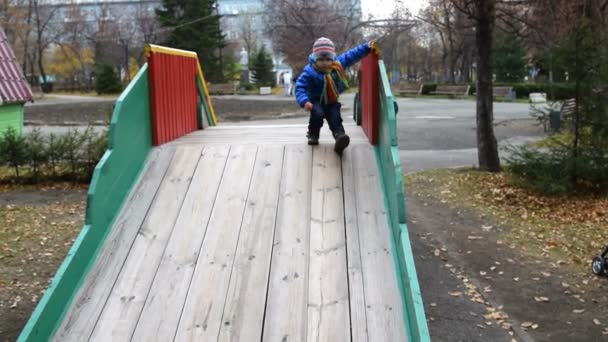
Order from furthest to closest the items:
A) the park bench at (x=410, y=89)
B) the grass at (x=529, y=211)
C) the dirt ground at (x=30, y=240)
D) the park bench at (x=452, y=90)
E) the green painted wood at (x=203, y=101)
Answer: the park bench at (x=410, y=89) → the park bench at (x=452, y=90) → the green painted wood at (x=203, y=101) → the grass at (x=529, y=211) → the dirt ground at (x=30, y=240)

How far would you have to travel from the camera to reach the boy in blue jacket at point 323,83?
5.80 meters

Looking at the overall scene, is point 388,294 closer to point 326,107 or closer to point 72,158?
point 326,107

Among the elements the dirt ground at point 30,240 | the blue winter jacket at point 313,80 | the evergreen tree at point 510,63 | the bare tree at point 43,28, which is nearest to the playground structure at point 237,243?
the blue winter jacket at point 313,80

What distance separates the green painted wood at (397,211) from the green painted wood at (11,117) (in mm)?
11005

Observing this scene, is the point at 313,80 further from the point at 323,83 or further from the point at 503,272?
the point at 503,272

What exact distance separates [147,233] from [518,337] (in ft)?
10.4

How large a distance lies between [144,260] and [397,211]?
1.73 m

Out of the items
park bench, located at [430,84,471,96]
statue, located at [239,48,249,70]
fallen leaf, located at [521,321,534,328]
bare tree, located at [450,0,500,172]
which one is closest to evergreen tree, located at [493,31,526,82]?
park bench, located at [430,84,471,96]

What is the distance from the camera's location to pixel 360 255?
13.5 ft

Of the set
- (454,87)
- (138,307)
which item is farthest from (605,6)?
(454,87)

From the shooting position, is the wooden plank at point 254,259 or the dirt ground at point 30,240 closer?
the wooden plank at point 254,259

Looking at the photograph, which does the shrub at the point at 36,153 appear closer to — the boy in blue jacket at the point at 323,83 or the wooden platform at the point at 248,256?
the wooden platform at the point at 248,256

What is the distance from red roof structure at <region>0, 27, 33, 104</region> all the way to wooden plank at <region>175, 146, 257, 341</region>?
10446mm

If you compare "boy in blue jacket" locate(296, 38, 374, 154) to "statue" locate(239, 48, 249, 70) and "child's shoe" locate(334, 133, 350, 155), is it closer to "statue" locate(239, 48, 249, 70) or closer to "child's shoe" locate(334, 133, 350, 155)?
"child's shoe" locate(334, 133, 350, 155)
